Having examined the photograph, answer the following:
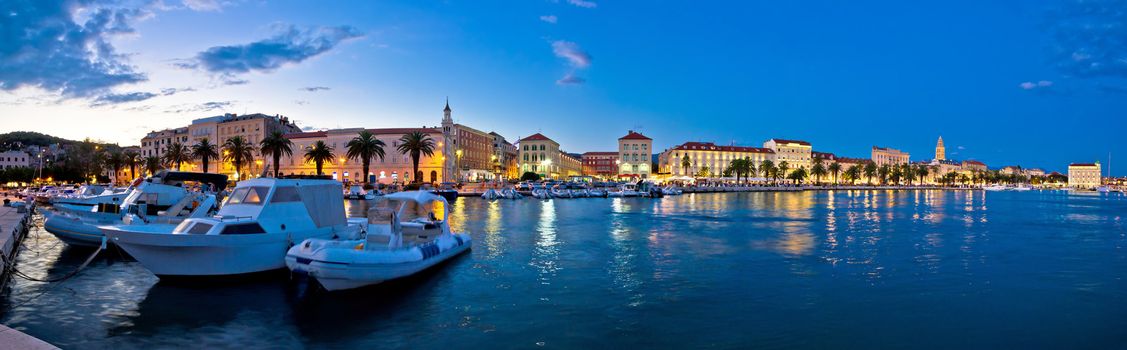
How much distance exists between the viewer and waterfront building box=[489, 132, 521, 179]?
456ft

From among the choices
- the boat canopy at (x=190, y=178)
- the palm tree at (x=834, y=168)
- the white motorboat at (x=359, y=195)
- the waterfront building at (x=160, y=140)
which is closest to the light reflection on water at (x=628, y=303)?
the boat canopy at (x=190, y=178)

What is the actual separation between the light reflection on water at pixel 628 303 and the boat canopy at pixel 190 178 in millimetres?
4774

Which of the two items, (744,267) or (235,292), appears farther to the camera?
(744,267)

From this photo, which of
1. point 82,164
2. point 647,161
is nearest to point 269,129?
point 82,164

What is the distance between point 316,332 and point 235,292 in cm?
450

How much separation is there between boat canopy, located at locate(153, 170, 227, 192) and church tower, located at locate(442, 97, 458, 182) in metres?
66.9

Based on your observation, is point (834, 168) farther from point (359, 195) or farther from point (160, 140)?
point (160, 140)

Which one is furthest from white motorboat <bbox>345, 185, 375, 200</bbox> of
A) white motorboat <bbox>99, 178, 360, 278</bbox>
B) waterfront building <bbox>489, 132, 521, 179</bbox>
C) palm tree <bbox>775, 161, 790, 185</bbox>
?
palm tree <bbox>775, 161, 790, 185</bbox>

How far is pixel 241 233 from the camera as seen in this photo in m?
15.6

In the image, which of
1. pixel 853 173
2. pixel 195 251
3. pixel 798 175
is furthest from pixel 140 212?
pixel 853 173

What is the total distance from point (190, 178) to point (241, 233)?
691 inches

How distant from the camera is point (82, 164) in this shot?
9844 centimetres

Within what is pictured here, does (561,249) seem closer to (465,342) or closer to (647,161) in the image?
(465,342)

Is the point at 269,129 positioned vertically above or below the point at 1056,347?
above
